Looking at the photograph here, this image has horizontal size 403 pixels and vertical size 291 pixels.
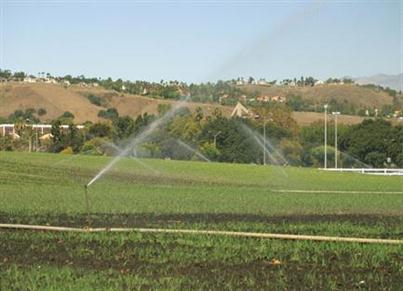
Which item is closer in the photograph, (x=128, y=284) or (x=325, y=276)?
(x=128, y=284)

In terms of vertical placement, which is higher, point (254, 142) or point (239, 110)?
point (239, 110)

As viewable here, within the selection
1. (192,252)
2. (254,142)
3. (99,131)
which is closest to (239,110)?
(254,142)

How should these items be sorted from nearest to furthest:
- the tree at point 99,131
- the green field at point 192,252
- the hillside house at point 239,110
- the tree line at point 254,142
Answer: the green field at point 192,252
the hillside house at point 239,110
the tree line at point 254,142
the tree at point 99,131

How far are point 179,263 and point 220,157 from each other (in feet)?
314

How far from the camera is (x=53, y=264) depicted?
12.3 m

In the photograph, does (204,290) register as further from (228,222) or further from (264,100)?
(264,100)

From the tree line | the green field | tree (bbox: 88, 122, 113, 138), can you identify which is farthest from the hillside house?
tree (bbox: 88, 122, 113, 138)

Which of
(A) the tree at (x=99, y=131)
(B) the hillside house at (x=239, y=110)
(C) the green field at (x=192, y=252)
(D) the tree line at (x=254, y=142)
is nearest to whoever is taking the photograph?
(C) the green field at (x=192, y=252)

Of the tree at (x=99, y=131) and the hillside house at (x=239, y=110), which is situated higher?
the hillside house at (x=239, y=110)

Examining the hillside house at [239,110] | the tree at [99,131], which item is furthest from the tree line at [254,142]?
the hillside house at [239,110]

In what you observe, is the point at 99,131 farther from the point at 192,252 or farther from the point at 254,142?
the point at 192,252

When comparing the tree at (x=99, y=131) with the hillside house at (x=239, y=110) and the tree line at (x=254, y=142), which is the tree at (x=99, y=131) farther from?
the hillside house at (x=239, y=110)

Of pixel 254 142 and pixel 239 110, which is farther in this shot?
pixel 254 142

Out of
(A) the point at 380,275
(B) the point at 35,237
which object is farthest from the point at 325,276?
(B) the point at 35,237
